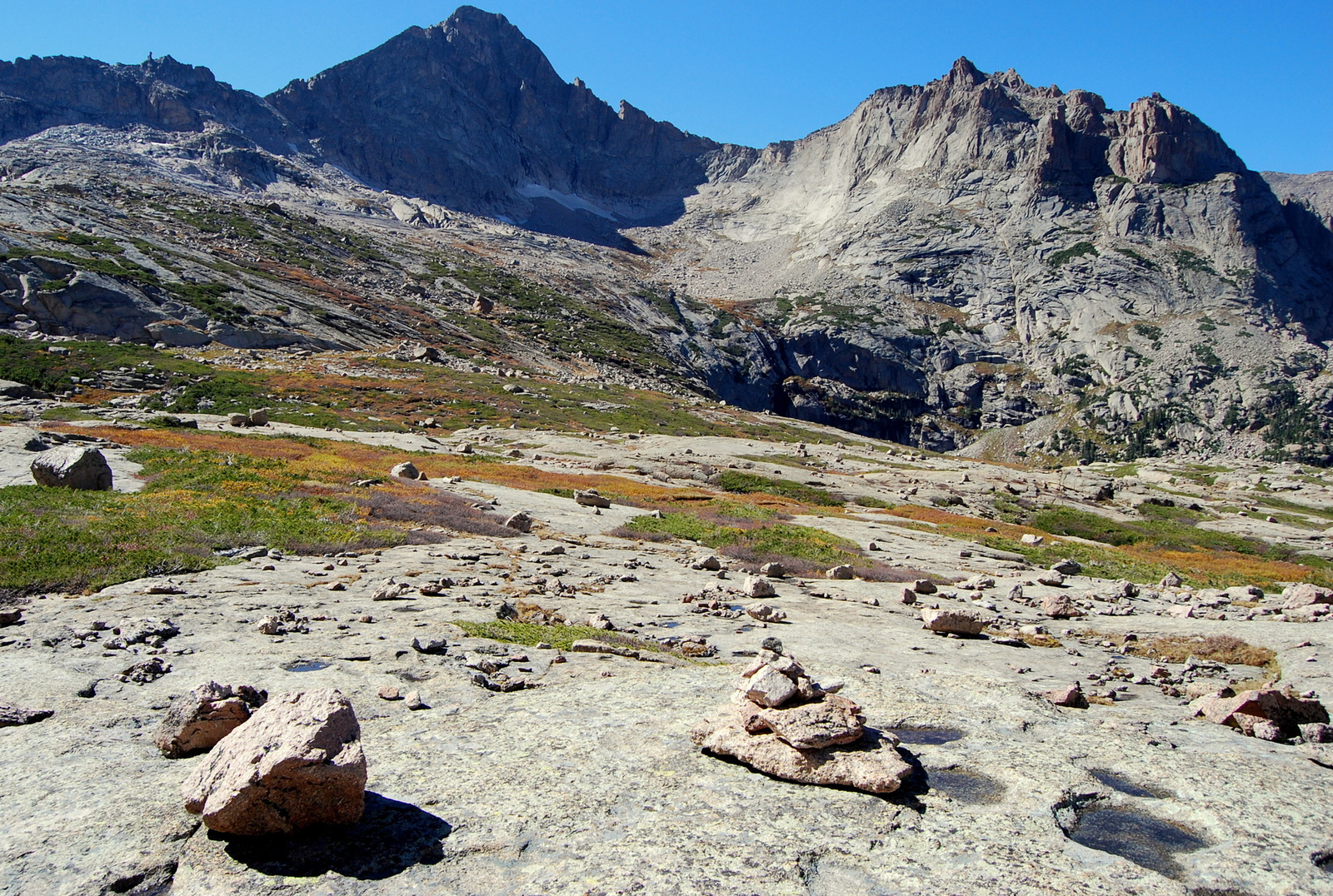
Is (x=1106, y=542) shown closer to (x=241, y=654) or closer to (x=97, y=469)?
(x=241, y=654)

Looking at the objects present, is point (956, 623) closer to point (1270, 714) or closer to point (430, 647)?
point (1270, 714)

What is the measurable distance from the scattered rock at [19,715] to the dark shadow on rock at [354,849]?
Result: 3.11m

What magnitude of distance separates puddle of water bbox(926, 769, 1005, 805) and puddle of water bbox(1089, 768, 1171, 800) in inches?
40.4

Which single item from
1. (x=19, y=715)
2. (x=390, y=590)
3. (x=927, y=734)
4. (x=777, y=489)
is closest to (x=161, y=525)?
(x=390, y=590)

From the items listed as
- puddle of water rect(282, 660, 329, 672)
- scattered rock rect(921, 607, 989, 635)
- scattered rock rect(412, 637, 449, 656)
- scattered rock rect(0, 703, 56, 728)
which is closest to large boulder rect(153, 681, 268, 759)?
scattered rock rect(0, 703, 56, 728)

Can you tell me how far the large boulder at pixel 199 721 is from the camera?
5832 millimetres

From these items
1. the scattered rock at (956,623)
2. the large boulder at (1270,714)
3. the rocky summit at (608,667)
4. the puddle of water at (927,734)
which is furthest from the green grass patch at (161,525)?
the large boulder at (1270,714)

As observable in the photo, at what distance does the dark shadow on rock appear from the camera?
14.7 feet

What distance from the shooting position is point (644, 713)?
23.7 feet

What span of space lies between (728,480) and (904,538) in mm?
16185

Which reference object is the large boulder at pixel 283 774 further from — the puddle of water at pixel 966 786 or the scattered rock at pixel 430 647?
the puddle of water at pixel 966 786

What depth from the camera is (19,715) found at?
625 cm

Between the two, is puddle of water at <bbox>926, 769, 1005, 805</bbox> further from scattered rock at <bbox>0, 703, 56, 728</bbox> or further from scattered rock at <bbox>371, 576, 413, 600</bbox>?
scattered rock at <bbox>371, 576, 413, 600</bbox>

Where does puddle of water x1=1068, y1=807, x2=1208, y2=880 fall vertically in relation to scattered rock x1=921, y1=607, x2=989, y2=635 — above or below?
above
